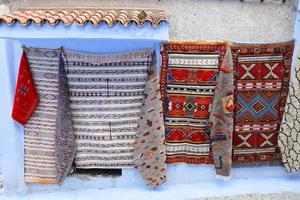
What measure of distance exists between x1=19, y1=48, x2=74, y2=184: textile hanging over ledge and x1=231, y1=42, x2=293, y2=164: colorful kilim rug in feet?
7.19

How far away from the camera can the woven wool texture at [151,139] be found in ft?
15.5

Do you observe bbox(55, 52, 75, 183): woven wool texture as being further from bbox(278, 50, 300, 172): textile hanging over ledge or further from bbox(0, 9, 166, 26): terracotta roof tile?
bbox(278, 50, 300, 172): textile hanging over ledge

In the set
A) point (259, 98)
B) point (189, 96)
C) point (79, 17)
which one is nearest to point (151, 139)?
point (189, 96)

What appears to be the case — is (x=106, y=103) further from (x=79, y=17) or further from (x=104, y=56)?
(x=79, y=17)

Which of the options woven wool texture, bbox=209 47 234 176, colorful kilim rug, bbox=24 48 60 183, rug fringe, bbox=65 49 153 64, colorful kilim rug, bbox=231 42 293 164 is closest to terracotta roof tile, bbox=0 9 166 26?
rug fringe, bbox=65 49 153 64

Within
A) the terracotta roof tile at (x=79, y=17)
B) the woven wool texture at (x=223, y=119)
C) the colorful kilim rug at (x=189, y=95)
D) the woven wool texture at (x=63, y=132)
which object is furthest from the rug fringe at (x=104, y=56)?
the woven wool texture at (x=223, y=119)

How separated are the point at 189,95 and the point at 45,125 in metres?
1.87

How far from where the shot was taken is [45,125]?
4910 millimetres

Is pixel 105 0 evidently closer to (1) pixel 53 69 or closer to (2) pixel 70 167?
(1) pixel 53 69

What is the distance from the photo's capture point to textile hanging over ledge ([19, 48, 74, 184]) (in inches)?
184

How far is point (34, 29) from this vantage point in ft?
12.5

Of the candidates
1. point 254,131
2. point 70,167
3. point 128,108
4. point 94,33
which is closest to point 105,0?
point 94,33

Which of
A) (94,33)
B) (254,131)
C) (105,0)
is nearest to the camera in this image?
(94,33)

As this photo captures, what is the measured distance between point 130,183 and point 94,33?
7.49 feet
